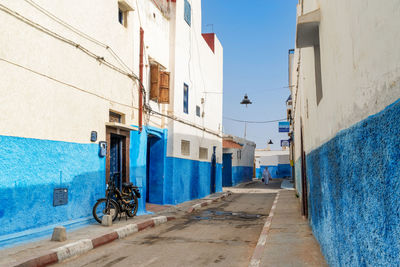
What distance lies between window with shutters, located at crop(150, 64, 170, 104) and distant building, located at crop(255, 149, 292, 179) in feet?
142

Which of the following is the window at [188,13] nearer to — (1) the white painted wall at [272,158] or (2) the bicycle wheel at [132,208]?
(2) the bicycle wheel at [132,208]

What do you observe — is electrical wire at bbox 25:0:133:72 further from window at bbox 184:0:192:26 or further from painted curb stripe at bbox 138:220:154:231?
window at bbox 184:0:192:26

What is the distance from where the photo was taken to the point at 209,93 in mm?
22094

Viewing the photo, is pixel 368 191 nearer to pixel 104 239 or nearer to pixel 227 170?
pixel 104 239

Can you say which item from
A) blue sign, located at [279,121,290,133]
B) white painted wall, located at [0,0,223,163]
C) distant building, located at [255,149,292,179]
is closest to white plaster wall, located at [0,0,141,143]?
white painted wall, located at [0,0,223,163]

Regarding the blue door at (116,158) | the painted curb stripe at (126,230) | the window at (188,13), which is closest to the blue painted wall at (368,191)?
the painted curb stripe at (126,230)

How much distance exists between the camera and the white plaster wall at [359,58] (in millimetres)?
2369

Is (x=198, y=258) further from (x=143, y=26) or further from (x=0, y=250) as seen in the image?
(x=143, y=26)

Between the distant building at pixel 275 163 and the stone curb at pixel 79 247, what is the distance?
48.0m

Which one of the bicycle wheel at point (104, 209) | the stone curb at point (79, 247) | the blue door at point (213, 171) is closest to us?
the stone curb at point (79, 247)

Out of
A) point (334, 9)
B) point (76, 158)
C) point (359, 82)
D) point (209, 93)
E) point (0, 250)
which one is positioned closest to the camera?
point (359, 82)

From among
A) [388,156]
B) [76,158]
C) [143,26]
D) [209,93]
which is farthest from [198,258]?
[209,93]

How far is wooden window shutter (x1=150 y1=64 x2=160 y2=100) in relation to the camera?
14.1 metres

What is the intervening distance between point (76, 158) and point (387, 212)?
26.1 ft
